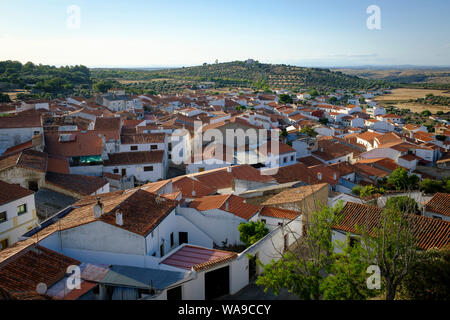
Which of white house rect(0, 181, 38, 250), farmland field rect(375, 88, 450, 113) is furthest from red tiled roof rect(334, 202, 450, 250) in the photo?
farmland field rect(375, 88, 450, 113)

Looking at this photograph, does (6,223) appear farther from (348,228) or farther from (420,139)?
(420,139)

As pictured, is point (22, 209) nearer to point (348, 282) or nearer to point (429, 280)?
point (348, 282)

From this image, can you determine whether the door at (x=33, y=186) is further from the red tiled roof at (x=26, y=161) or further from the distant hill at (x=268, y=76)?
the distant hill at (x=268, y=76)

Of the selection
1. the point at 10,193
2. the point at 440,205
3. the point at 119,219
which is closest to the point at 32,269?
the point at 119,219

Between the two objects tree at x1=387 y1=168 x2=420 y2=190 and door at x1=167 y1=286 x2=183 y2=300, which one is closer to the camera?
door at x1=167 y1=286 x2=183 y2=300

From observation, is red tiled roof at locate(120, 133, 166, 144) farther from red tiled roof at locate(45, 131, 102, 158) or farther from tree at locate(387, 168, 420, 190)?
tree at locate(387, 168, 420, 190)

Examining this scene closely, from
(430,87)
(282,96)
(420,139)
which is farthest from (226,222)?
(430,87)
